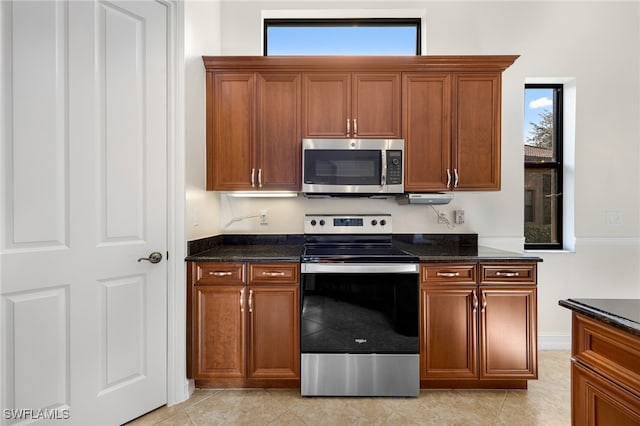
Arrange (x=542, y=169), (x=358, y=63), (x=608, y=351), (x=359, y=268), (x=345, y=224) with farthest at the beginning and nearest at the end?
1. (x=542, y=169)
2. (x=345, y=224)
3. (x=358, y=63)
4. (x=359, y=268)
5. (x=608, y=351)

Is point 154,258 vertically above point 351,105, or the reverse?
point 351,105

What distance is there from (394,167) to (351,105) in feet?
1.91

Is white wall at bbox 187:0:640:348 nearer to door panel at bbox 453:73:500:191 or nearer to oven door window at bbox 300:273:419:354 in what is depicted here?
door panel at bbox 453:73:500:191

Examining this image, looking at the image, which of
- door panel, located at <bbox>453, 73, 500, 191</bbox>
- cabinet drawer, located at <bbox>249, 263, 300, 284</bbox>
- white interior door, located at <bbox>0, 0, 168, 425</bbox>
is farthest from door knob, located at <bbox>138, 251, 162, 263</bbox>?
door panel, located at <bbox>453, 73, 500, 191</bbox>

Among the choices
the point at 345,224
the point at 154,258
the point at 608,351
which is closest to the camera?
the point at 608,351

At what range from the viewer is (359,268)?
2.03 meters

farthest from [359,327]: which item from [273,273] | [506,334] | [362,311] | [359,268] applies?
[506,334]

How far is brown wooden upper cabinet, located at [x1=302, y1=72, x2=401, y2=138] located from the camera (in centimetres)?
237

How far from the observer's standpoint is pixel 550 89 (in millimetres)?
2822

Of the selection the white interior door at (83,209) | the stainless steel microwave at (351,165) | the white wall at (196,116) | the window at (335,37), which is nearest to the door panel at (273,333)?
the white interior door at (83,209)

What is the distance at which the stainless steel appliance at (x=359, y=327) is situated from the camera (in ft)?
6.67

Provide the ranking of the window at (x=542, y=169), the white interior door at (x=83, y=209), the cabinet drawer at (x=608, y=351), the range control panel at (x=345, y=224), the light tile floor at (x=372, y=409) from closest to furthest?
the cabinet drawer at (x=608, y=351) < the white interior door at (x=83, y=209) < the light tile floor at (x=372, y=409) < the range control panel at (x=345, y=224) < the window at (x=542, y=169)

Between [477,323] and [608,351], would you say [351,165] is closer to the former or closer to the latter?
[477,323]

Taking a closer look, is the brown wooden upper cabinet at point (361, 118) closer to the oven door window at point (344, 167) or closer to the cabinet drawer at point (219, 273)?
the oven door window at point (344, 167)
